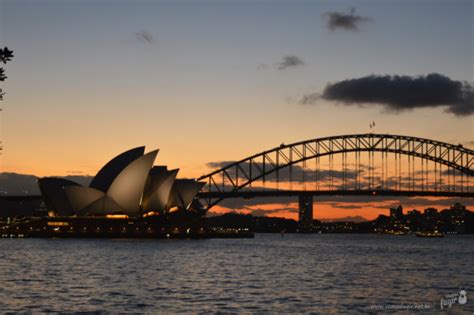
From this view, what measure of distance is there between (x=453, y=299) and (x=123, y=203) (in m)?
87.9

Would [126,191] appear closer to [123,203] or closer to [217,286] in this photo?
[123,203]

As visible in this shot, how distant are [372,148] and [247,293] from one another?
99.5 metres

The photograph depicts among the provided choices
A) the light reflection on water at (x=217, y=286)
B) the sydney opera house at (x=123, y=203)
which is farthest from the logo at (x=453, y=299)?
the sydney opera house at (x=123, y=203)

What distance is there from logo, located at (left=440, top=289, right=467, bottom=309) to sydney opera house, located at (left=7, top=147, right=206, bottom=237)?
74.3 metres

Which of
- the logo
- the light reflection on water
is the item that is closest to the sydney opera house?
the light reflection on water

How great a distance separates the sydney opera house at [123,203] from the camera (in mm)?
111750

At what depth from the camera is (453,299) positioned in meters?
34.1

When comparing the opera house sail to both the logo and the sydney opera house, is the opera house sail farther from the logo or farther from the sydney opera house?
the logo

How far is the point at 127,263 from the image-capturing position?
58.3m

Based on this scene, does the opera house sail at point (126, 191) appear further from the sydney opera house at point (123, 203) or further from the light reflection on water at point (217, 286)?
the light reflection on water at point (217, 286)

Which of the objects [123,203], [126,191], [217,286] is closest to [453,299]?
[217,286]

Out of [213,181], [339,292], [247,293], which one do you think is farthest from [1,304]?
[213,181]

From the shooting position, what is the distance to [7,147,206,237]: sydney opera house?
367ft

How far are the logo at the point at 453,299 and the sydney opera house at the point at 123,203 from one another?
7430 centimetres
